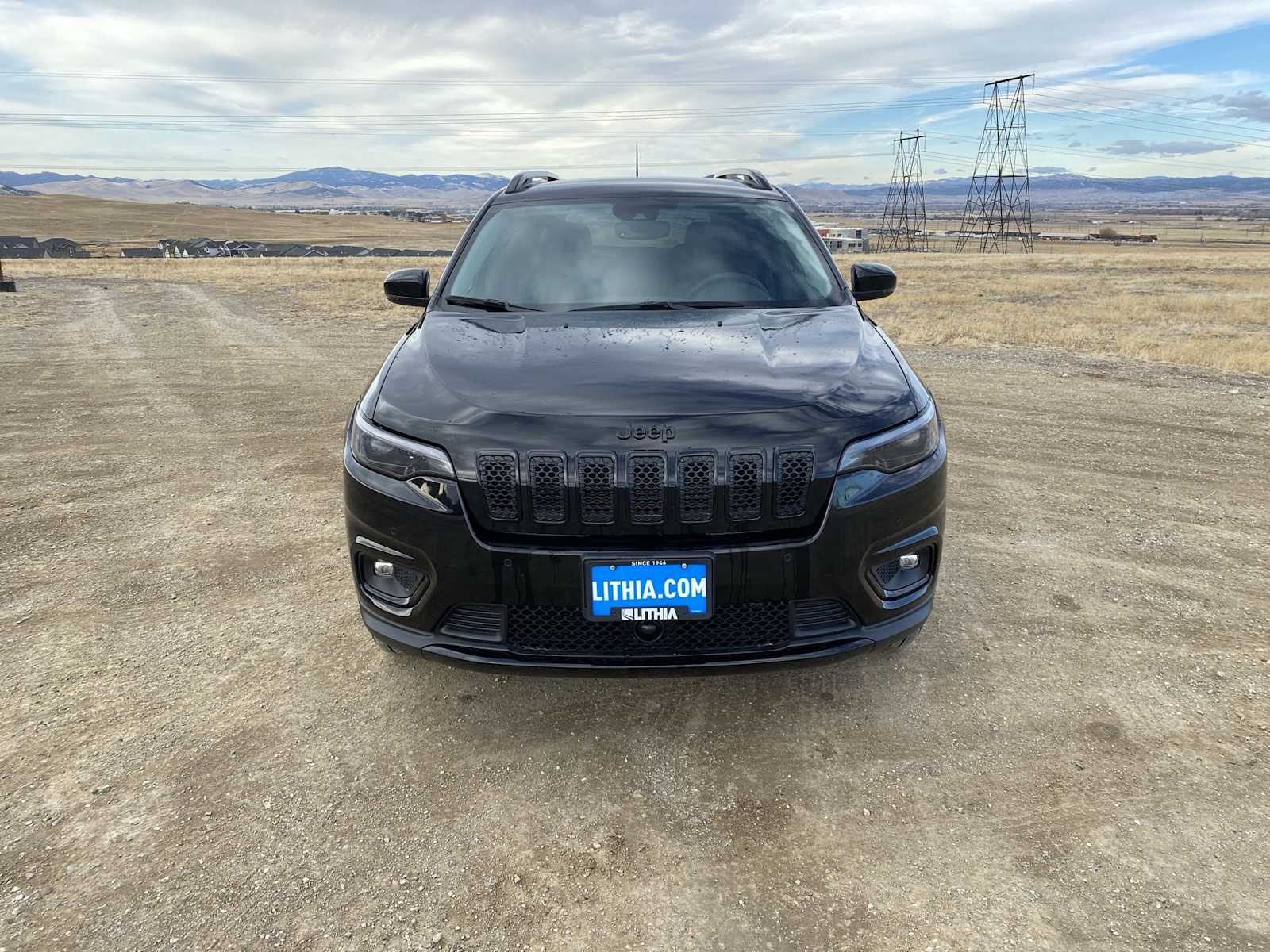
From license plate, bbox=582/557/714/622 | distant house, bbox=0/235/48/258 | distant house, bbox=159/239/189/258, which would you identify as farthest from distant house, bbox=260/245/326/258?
license plate, bbox=582/557/714/622

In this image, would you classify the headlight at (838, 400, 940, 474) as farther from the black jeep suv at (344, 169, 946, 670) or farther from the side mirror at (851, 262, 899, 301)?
the side mirror at (851, 262, 899, 301)

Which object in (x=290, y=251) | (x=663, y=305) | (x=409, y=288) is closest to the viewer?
(x=663, y=305)

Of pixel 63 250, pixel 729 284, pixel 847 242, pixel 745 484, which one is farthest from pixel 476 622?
pixel 847 242

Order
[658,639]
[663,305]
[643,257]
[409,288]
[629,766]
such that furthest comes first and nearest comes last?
[409,288]
[643,257]
[663,305]
[629,766]
[658,639]

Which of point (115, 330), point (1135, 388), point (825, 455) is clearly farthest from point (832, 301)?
point (115, 330)

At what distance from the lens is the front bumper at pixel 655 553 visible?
234 centimetres

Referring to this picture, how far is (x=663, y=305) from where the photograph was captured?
3.38 metres

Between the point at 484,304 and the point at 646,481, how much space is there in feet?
5.03

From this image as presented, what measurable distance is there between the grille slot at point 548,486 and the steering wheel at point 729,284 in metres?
1.45

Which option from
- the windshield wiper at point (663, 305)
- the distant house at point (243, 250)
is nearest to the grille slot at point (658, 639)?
the windshield wiper at point (663, 305)

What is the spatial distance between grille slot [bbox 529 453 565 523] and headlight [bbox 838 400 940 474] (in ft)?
2.66

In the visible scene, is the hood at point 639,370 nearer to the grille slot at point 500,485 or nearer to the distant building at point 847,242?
the grille slot at point 500,485

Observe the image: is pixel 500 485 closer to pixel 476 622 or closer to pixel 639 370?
pixel 476 622

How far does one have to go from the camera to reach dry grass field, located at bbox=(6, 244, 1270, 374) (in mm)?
12125
